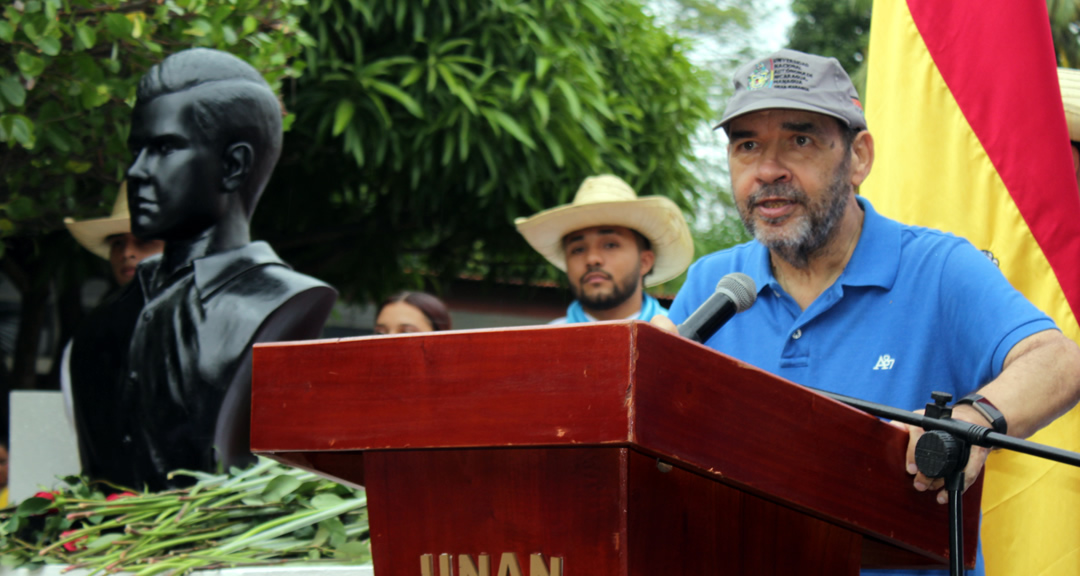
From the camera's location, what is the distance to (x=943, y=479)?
122 centimetres

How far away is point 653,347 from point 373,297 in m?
6.53

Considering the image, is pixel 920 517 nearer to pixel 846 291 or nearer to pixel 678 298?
pixel 846 291

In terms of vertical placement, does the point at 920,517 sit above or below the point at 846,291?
below

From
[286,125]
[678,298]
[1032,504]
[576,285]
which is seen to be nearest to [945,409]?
[678,298]

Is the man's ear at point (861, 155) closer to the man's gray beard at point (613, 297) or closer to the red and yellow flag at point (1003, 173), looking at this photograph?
the red and yellow flag at point (1003, 173)

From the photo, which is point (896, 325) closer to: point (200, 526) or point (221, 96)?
point (200, 526)

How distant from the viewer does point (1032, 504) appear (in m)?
2.70

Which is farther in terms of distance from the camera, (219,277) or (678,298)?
(219,277)

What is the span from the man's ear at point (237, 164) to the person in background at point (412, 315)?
0.85 metres

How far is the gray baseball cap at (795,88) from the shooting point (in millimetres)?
1758

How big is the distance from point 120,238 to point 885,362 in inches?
141

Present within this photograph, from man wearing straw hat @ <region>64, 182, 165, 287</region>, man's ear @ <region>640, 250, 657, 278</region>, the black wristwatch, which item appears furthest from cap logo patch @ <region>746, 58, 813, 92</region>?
man wearing straw hat @ <region>64, 182, 165, 287</region>

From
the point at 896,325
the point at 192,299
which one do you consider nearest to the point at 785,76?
the point at 896,325

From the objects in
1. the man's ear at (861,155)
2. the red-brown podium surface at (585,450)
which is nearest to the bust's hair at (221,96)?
the man's ear at (861,155)
